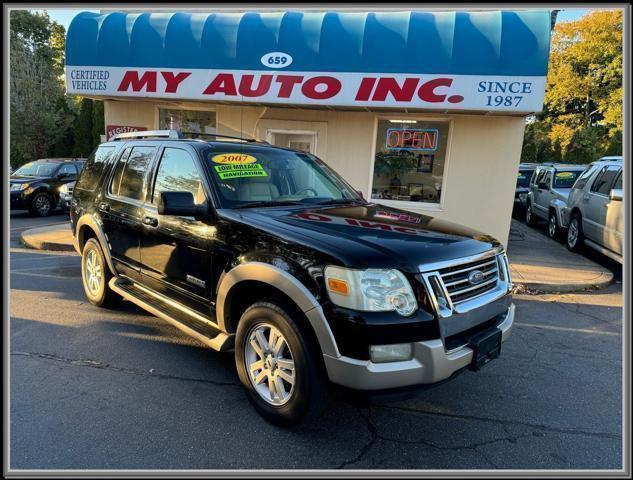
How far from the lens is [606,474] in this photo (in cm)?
273

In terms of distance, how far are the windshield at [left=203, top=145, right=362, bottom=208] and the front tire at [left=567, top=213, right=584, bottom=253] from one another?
7007mm

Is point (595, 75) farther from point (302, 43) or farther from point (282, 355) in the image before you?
point (282, 355)

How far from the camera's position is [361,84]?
7.76 m

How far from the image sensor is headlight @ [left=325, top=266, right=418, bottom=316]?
253cm

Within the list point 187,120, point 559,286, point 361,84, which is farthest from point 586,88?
point 187,120

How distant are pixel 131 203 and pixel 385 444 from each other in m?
3.27

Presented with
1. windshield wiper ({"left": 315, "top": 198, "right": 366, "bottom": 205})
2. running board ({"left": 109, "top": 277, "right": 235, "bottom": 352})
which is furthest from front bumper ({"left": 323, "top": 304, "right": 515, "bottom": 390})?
windshield wiper ({"left": 315, "top": 198, "right": 366, "bottom": 205})

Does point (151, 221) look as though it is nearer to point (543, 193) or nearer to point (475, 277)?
point (475, 277)

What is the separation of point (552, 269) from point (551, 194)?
4958 millimetres

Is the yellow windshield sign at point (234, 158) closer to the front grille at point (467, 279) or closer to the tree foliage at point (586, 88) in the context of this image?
the front grille at point (467, 279)

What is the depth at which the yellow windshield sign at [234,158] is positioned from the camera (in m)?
3.67

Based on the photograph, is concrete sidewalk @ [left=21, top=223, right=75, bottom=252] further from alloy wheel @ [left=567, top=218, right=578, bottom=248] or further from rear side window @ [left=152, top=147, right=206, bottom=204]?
alloy wheel @ [left=567, top=218, right=578, bottom=248]

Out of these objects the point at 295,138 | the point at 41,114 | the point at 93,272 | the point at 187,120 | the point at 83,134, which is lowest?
the point at 93,272

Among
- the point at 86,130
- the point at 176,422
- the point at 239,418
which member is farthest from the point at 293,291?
the point at 86,130
